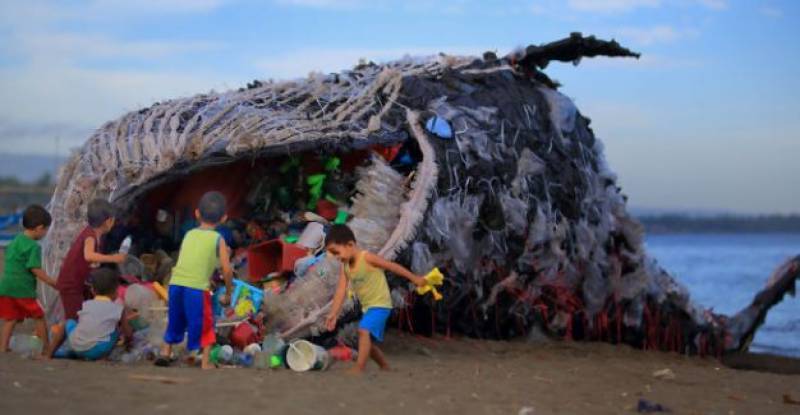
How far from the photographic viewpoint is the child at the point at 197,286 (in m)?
8.07

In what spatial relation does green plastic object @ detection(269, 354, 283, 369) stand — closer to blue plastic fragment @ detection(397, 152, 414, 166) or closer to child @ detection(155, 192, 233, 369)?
child @ detection(155, 192, 233, 369)

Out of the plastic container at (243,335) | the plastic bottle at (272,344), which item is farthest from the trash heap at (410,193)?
the plastic bottle at (272,344)

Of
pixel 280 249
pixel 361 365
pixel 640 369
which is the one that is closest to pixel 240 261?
pixel 280 249

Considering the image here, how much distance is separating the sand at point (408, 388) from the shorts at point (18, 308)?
2.48 feet

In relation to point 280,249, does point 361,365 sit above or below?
below

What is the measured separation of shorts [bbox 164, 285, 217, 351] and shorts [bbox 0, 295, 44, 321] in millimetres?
1402

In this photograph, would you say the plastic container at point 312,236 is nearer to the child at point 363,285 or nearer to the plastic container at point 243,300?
the plastic container at point 243,300

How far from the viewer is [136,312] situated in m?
9.03

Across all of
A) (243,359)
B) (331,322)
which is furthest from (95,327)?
(331,322)

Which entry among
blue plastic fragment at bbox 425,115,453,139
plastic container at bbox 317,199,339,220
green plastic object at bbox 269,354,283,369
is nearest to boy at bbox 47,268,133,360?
green plastic object at bbox 269,354,283,369

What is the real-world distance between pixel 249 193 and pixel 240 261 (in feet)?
3.34

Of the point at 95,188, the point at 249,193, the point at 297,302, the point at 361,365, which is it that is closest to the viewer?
the point at 361,365

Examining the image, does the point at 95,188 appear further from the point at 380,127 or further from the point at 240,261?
the point at 380,127

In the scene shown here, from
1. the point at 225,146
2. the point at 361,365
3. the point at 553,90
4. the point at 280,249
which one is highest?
the point at 553,90
